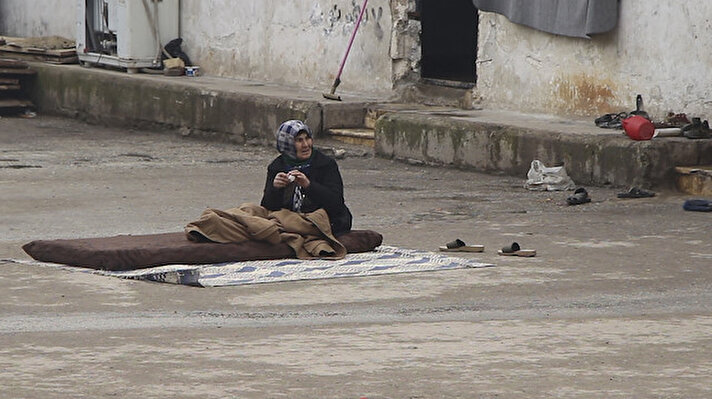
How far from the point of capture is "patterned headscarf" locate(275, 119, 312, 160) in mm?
8664

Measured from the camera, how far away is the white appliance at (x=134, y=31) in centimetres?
1811

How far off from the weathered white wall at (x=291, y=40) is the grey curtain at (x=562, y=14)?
180 cm

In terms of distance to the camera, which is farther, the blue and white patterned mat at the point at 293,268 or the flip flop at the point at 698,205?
the flip flop at the point at 698,205

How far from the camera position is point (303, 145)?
8.69m

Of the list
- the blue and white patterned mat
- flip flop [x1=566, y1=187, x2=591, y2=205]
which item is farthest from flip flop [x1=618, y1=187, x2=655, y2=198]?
the blue and white patterned mat

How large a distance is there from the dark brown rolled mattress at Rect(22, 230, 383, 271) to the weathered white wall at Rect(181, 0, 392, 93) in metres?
7.25

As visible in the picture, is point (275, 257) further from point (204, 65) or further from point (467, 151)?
point (204, 65)

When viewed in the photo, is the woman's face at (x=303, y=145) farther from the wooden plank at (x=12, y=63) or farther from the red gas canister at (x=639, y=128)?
the wooden plank at (x=12, y=63)

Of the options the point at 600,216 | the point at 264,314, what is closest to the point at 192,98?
the point at 600,216

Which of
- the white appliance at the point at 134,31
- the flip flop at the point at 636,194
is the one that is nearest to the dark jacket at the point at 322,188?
the flip flop at the point at 636,194

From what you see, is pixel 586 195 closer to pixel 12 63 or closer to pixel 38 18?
pixel 12 63

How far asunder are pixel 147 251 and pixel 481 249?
211cm

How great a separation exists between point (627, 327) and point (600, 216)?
12.7 feet

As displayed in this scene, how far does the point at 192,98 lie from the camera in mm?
16500
